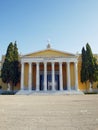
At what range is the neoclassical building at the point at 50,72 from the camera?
36.0 meters

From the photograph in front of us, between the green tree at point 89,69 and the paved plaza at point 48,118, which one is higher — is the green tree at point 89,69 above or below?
above

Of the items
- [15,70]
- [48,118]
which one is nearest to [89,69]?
[15,70]

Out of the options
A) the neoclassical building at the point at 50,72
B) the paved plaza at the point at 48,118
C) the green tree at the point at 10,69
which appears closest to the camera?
the paved plaza at the point at 48,118

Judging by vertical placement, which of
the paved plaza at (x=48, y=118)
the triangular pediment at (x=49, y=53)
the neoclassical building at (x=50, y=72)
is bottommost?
the paved plaza at (x=48, y=118)

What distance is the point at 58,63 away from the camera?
38.2 metres

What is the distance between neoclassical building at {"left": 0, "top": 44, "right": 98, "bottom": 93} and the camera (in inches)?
1416

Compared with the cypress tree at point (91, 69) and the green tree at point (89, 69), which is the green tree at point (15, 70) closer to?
the green tree at point (89, 69)

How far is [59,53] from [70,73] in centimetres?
481

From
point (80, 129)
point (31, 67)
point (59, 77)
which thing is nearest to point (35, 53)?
point (31, 67)

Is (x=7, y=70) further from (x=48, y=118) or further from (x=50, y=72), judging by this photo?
(x=48, y=118)

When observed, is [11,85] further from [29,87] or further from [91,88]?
[91,88]

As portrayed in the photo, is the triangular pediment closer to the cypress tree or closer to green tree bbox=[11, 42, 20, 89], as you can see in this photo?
green tree bbox=[11, 42, 20, 89]

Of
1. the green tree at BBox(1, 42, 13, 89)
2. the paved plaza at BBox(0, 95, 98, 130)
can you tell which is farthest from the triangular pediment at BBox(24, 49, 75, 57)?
the paved plaza at BBox(0, 95, 98, 130)

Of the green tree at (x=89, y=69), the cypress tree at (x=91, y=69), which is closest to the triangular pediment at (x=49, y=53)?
the green tree at (x=89, y=69)
